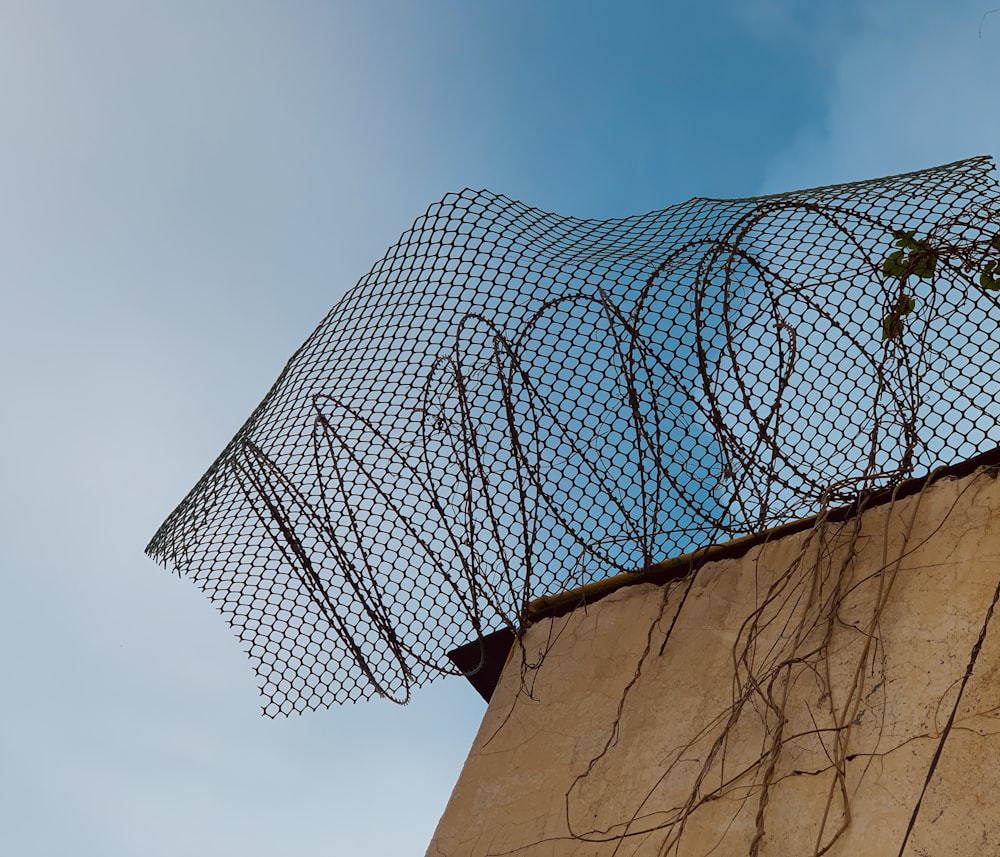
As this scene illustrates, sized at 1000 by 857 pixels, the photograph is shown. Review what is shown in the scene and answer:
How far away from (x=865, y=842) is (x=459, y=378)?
1.58 metres

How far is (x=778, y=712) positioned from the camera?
2.52 metres

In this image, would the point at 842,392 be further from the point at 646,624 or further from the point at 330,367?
the point at 330,367

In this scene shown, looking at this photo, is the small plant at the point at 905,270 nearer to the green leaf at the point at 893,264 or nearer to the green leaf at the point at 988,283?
the green leaf at the point at 893,264

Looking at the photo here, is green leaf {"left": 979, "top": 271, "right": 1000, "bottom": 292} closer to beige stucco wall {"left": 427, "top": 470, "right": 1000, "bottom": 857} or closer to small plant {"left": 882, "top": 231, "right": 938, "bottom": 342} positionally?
small plant {"left": 882, "top": 231, "right": 938, "bottom": 342}

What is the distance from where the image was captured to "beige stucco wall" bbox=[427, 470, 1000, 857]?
2244 millimetres

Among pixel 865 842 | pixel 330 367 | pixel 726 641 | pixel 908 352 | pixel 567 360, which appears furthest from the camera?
pixel 330 367

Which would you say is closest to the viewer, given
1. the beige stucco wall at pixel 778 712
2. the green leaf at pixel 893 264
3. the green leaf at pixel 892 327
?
the beige stucco wall at pixel 778 712

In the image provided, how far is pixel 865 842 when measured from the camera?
219 cm

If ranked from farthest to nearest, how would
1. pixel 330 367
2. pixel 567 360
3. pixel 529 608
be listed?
1. pixel 529 608
2. pixel 330 367
3. pixel 567 360

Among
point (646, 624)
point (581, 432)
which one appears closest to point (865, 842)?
point (646, 624)

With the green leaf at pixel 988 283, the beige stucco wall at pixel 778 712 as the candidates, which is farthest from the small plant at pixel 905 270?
the beige stucco wall at pixel 778 712

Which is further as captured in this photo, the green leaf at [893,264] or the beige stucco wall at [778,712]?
the green leaf at [893,264]

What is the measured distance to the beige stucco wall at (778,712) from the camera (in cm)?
224

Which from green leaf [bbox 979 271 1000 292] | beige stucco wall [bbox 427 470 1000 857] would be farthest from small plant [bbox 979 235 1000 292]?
beige stucco wall [bbox 427 470 1000 857]
